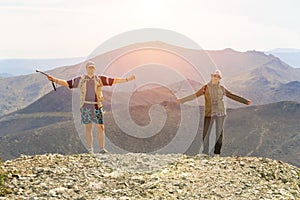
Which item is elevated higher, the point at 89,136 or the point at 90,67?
the point at 90,67

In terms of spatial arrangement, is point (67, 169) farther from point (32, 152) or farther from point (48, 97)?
point (48, 97)

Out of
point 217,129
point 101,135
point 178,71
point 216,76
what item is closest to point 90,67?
point 101,135

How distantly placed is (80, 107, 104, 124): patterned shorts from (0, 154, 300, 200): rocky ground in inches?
35.9

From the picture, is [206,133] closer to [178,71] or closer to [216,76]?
[216,76]

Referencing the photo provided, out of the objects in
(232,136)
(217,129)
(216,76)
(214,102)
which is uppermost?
(216,76)

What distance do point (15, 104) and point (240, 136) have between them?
13814cm

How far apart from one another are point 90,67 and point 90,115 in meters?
1.06

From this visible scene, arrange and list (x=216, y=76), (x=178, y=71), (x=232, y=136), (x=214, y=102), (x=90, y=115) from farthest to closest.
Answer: (x=232, y=136), (x=214, y=102), (x=216, y=76), (x=90, y=115), (x=178, y=71)

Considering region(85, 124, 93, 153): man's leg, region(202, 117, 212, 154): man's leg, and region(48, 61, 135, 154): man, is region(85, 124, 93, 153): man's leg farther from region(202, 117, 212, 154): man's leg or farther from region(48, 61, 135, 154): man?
region(202, 117, 212, 154): man's leg

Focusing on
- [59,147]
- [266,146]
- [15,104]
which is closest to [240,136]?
[266,146]

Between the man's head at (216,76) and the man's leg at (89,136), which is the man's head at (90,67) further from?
the man's head at (216,76)

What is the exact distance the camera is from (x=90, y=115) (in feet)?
29.6

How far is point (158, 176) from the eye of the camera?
7082 mm

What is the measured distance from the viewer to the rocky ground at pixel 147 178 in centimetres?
617
